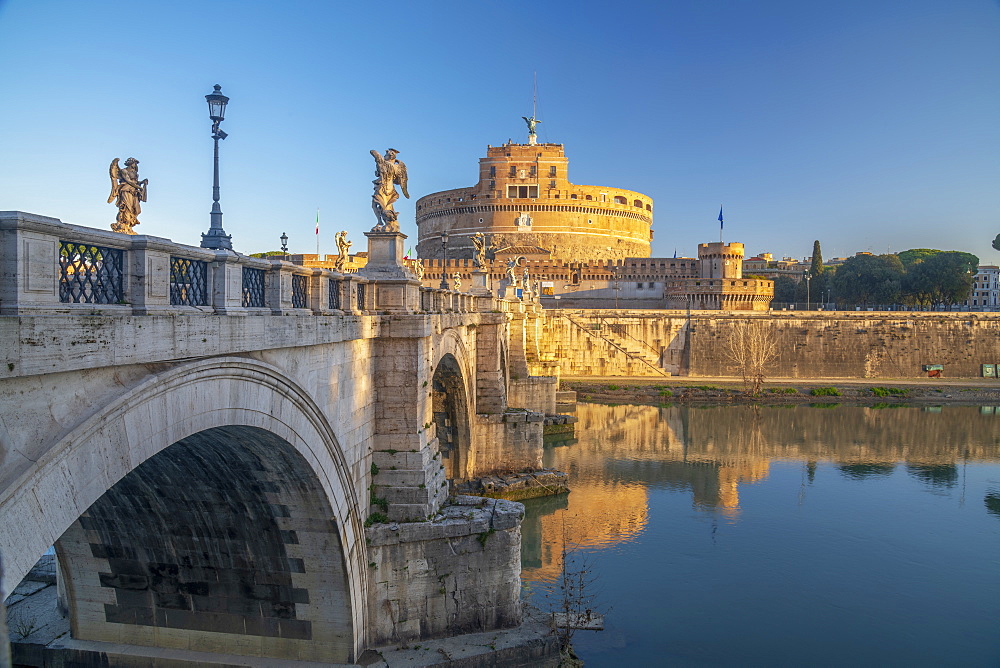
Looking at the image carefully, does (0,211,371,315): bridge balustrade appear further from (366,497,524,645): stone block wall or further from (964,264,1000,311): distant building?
(964,264,1000,311): distant building

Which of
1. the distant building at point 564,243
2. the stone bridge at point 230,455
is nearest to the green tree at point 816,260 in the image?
the distant building at point 564,243

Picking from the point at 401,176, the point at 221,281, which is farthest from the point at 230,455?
the point at 401,176

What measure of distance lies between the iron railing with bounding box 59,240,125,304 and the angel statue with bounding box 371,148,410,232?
5879 mm

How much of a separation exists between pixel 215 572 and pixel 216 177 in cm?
443

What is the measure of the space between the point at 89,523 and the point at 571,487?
14.7 meters

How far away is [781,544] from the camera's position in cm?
1686

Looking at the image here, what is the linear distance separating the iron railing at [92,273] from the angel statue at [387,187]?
588 centimetres

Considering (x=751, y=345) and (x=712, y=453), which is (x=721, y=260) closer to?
(x=751, y=345)

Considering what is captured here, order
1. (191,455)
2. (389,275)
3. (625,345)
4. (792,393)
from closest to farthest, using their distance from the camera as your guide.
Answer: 1. (191,455)
2. (389,275)
3. (792,393)
4. (625,345)

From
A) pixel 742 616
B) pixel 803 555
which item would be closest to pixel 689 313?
pixel 803 555

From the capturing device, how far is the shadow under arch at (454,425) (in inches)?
713

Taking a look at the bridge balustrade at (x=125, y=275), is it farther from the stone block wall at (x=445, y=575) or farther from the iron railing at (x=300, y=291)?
the stone block wall at (x=445, y=575)

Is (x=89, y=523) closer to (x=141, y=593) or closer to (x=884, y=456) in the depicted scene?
(x=141, y=593)

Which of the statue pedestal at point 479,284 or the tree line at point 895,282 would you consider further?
the tree line at point 895,282
